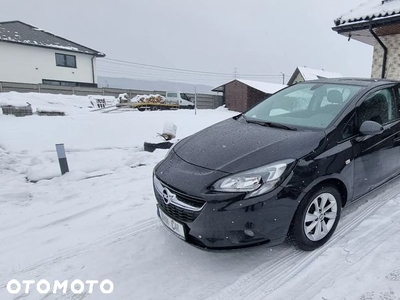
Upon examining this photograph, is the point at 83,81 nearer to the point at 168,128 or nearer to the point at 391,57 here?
the point at 168,128

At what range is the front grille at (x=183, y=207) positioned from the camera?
2.18 metres

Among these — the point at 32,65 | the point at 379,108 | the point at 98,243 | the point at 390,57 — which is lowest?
the point at 98,243

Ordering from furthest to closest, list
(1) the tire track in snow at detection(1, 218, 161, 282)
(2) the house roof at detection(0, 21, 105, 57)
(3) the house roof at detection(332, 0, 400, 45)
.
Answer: (2) the house roof at detection(0, 21, 105, 57) → (3) the house roof at detection(332, 0, 400, 45) → (1) the tire track in snow at detection(1, 218, 161, 282)

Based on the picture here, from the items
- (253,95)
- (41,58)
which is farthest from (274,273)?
(41,58)

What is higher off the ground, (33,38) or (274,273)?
(33,38)

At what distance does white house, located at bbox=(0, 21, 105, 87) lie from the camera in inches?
968

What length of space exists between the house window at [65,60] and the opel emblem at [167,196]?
28958 mm

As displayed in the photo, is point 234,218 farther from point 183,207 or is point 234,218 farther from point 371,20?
point 371,20

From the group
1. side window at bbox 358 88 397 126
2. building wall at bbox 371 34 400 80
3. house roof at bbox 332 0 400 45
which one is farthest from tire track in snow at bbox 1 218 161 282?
building wall at bbox 371 34 400 80

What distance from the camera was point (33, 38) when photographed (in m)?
26.2

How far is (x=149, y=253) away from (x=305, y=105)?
7.62 ft

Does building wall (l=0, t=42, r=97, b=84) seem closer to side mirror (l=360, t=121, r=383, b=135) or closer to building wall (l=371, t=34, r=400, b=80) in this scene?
building wall (l=371, t=34, r=400, b=80)

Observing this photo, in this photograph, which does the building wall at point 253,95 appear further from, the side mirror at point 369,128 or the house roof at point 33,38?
the side mirror at point 369,128

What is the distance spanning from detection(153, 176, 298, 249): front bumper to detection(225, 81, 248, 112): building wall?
2440cm
